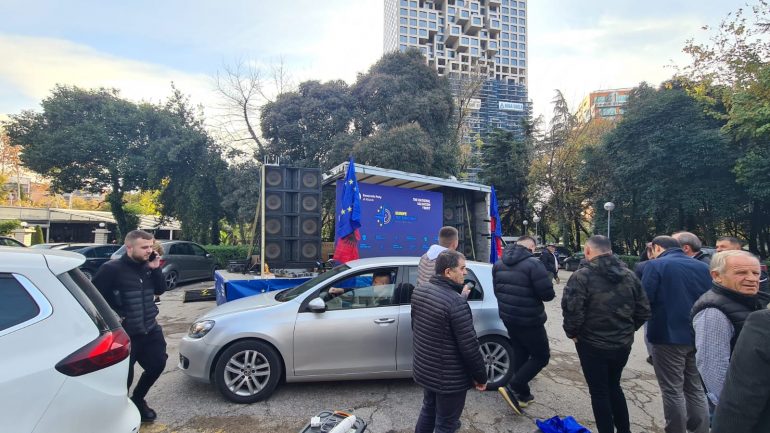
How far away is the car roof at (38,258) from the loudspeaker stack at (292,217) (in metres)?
5.69

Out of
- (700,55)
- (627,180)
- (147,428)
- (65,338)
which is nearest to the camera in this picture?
(65,338)

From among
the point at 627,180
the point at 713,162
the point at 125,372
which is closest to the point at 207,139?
the point at 125,372

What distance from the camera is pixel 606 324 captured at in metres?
2.81

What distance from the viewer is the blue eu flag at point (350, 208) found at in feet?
25.5

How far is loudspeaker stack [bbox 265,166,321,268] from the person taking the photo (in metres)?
7.84

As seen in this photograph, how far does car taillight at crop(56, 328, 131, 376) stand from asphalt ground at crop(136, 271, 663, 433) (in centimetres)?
159

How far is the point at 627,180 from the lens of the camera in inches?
795

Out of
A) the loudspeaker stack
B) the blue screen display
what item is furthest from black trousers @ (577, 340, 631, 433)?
the blue screen display

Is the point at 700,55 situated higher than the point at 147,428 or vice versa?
the point at 700,55

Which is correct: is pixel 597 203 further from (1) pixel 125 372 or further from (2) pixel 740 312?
(1) pixel 125 372

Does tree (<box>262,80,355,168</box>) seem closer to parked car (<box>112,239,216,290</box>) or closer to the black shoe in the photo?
parked car (<box>112,239,216,290</box>)

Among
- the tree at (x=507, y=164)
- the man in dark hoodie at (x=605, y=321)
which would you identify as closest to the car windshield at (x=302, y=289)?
the man in dark hoodie at (x=605, y=321)

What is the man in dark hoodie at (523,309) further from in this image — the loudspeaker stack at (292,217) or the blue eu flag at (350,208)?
A: the loudspeaker stack at (292,217)

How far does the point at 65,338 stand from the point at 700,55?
16.0m
